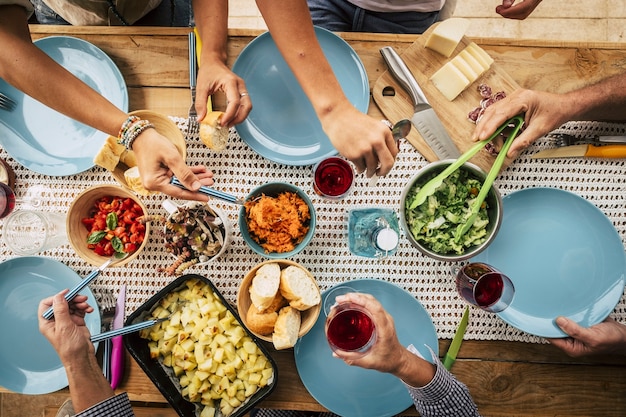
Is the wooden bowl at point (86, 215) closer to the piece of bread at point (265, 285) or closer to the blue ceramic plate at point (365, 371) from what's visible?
the piece of bread at point (265, 285)

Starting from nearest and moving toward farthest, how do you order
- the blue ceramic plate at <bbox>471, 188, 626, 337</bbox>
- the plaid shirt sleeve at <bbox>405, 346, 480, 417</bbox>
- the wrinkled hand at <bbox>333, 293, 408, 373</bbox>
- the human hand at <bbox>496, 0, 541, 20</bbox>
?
1. the wrinkled hand at <bbox>333, 293, 408, 373</bbox>
2. the plaid shirt sleeve at <bbox>405, 346, 480, 417</bbox>
3. the blue ceramic plate at <bbox>471, 188, 626, 337</bbox>
4. the human hand at <bbox>496, 0, 541, 20</bbox>

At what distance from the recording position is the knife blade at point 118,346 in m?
1.48

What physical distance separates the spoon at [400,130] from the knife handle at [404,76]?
0.12 m

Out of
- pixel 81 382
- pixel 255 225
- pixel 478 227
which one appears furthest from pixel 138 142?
pixel 478 227

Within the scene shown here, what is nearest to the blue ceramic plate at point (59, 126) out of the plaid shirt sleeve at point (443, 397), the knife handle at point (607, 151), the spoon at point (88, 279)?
the spoon at point (88, 279)

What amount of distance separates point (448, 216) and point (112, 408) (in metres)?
1.23

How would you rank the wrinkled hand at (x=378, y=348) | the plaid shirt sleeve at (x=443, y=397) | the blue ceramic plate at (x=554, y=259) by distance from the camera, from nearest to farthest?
1. the wrinkled hand at (x=378, y=348)
2. the plaid shirt sleeve at (x=443, y=397)
3. the blue ceramic plate at (x=554, y=259)

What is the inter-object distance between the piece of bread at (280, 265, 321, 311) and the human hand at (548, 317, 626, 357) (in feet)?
2.69

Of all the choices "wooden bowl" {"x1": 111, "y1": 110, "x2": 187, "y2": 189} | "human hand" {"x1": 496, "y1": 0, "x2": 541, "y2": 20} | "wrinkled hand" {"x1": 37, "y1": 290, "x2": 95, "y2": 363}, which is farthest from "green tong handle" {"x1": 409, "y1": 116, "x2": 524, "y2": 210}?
"wrinkled hand" {"x1": 37, "y1": 290, "x2": 95, "y2": 363}

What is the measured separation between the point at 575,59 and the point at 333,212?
1.01 meters

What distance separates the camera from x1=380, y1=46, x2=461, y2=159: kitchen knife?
1493mm

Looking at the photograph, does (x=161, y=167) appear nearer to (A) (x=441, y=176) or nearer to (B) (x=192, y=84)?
(B) (x=192, y=84)

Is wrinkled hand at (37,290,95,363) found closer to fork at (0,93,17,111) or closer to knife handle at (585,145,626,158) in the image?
fork at (0,93,17,111)

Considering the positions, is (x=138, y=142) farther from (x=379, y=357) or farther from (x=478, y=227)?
(x=478, y=227)
